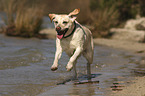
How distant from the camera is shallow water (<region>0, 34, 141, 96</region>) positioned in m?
5.34

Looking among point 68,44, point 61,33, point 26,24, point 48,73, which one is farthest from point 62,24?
point 26,24

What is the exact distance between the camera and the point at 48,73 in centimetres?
723

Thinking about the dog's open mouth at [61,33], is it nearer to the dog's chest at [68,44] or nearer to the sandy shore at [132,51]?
the dog's chest at [68,44]

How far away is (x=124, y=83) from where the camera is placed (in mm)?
5734

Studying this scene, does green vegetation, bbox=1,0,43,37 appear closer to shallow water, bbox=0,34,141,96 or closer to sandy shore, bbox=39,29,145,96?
sandy shore, bbox=39,29,145,96

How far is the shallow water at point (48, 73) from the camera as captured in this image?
17.5 feet

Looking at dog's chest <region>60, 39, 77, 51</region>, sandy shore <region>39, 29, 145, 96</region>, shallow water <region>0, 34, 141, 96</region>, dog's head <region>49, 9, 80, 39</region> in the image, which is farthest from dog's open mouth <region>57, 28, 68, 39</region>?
sandy shore <region>39, 29, 145, 96</region>

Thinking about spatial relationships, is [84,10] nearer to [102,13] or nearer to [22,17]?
[102,13]

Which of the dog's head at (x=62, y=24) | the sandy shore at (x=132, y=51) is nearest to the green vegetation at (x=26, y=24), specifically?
the sandy shore at (x=132, y=51)

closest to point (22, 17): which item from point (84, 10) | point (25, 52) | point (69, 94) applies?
point (25, 52)

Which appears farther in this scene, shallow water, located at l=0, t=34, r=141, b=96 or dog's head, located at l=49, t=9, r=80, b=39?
dog's head, located at l=49, t=9, r=80, b=39

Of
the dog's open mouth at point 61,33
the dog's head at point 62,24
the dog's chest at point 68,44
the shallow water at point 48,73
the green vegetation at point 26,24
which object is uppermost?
the green vegetation at point 26,24

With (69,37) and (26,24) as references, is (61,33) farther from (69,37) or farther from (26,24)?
(26,24)

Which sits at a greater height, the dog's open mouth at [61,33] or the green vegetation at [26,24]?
the green vegetation at [26,24]
